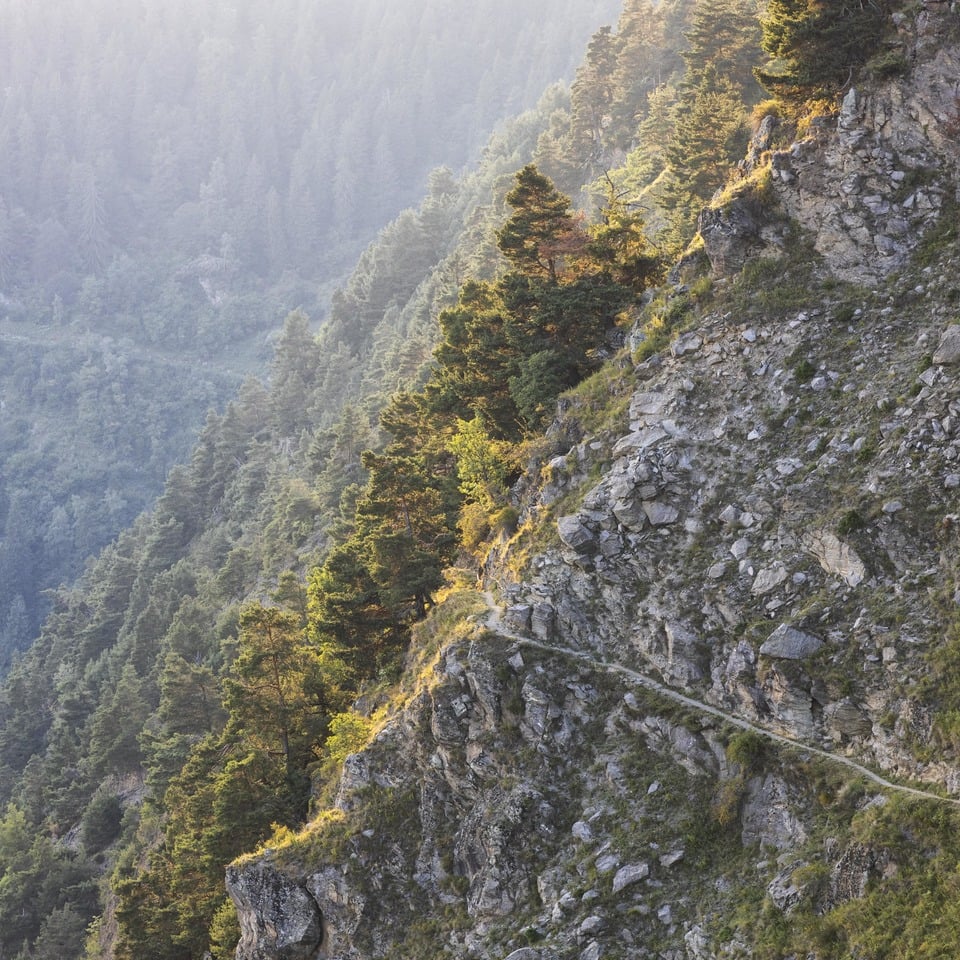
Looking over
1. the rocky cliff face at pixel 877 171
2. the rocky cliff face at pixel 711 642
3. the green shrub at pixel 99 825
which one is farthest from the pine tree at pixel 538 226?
the green shrub at pixel 99 825

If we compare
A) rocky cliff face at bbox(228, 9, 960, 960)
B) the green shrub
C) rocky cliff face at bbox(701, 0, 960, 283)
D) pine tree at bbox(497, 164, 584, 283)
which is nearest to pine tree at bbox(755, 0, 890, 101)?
rocky cliff face at bbox(701, 0, 960, 283)

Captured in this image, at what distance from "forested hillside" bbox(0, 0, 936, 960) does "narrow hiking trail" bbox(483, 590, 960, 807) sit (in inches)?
61.9

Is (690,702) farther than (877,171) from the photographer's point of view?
No

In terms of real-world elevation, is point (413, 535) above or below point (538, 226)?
below

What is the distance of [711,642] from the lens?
25062 millimetres

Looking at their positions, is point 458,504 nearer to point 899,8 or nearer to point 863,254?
point 863,254

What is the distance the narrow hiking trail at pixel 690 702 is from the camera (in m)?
19.5

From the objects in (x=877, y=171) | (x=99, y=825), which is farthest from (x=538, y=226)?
(x=99, y=825)

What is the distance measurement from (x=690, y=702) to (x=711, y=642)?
1.61m

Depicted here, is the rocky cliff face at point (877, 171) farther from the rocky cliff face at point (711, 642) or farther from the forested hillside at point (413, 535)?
the forested hillside at point (413, 535)

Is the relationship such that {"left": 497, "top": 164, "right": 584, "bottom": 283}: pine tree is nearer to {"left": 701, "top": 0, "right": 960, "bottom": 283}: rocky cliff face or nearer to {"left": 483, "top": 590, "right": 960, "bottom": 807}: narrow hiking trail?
{"left": 701, "top": 0, "right": 960, "bottom": 283}: rocky cliff face

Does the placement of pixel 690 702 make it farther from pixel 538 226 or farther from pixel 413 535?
pixel 538 226

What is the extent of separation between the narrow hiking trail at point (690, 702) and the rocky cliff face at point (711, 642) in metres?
0.10

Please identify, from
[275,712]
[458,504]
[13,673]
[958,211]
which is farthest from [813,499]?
[13,673]
